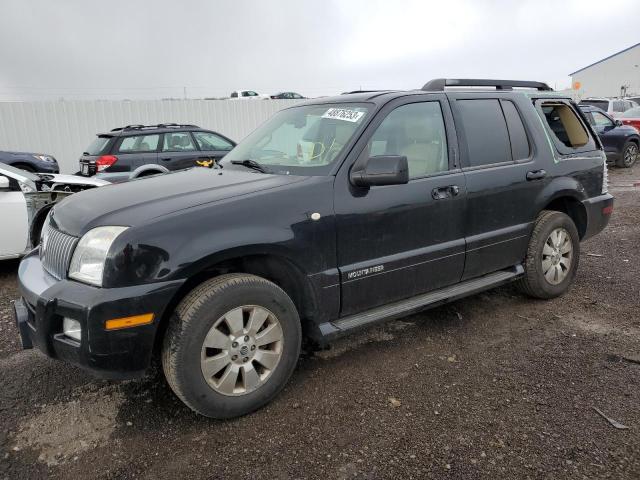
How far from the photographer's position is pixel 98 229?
2475 millimetres

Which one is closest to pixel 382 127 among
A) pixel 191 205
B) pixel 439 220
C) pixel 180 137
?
pixel 439 220

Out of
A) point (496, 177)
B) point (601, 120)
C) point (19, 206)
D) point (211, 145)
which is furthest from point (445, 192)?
point (601, 120)

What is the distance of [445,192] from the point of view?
341 centimetres

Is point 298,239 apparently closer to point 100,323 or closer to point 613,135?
point 100,323

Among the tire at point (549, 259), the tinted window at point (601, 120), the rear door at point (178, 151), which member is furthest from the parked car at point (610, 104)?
the tire at point (549, 259)

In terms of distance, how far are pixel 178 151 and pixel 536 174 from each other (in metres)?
7.54

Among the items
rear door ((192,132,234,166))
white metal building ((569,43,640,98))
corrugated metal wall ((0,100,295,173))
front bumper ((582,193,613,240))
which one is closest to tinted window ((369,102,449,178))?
front bumper ((582,193,613,240))

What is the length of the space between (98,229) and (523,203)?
3.18 metres

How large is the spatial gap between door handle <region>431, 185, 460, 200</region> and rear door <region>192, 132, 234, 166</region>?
23.8 ft

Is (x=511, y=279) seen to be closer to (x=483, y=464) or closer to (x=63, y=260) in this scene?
(x=483, y=464)

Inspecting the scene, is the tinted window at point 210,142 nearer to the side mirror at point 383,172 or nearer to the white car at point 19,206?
the white car at point 19,206

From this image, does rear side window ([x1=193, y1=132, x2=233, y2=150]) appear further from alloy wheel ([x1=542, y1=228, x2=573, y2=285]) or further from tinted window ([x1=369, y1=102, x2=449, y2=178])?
alloy wheel ([x1=542, y1=228, x2=573, y2=285])

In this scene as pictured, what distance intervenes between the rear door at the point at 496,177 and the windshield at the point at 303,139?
0.91m

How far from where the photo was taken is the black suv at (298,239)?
2.42 m
